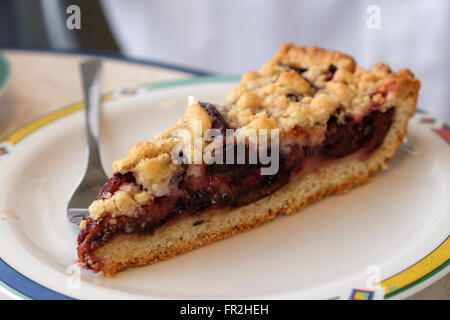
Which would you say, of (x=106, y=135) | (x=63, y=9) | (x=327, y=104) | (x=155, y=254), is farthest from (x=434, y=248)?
(x=63, y=9)

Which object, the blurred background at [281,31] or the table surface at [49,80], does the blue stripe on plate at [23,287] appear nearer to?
the table surface at [49,80]

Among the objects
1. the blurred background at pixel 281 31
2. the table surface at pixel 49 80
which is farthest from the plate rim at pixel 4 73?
the blurred background at pixel 281 31

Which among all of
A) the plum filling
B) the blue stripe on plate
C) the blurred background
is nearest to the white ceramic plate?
the blue stripe on plate

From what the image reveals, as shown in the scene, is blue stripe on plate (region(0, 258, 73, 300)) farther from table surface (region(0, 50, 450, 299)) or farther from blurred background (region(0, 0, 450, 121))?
blurred background (region(0, 0, 450, 121))

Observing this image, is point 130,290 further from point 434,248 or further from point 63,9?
point 63,9

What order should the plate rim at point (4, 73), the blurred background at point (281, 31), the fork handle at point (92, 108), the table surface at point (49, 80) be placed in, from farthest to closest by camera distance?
the blurred background at point (281, 31), the table surface at point (49, 80), the plate rim at point (4, 73), the fork handle at point (92, 108)

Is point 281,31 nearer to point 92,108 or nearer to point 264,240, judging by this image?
point 92,108
